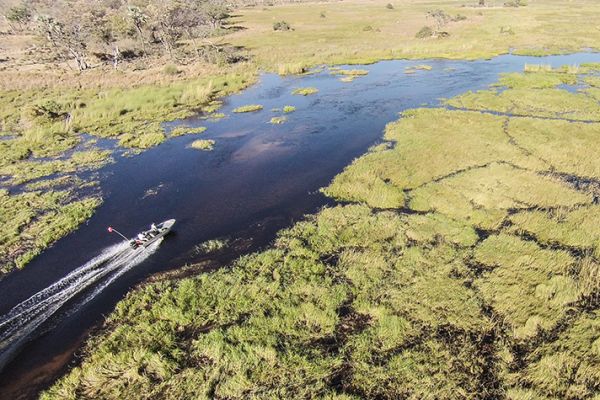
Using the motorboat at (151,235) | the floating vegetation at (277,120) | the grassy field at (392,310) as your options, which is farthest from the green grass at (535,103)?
the motorboat at (151,235)

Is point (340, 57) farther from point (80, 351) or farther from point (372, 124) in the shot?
point (80, 351)

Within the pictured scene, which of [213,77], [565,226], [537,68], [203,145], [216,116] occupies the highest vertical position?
[213,77]

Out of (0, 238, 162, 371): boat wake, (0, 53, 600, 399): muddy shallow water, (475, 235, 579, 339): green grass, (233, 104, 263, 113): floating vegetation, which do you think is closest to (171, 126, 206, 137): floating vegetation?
(0, 53, 600, 399): muddy shallow water

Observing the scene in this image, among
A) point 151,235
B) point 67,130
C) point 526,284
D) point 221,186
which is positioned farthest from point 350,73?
point 526,284

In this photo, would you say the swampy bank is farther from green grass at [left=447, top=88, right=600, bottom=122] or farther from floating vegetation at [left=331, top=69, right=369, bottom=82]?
floating vegetation at [left=331, top=69, right=369, bottom=82]

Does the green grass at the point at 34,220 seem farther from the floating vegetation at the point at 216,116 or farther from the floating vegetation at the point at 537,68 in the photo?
the floating vegetation at the point at 537,68

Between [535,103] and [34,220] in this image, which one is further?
[535,103]

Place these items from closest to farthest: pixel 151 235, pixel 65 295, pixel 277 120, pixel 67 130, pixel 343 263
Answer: pixel 65 295 < pixel 343 263 < pixel 151 235 < pixel 67 130 < pixel 277 120

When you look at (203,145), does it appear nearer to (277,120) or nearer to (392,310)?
(277,120)

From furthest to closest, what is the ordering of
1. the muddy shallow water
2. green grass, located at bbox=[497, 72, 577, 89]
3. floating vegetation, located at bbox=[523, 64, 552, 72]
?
floating vegetation, located at bbox=[523, 64, 552, 72] → green grass, located at bbox=[497, 72, 577, 89] → the muddy shallow water
